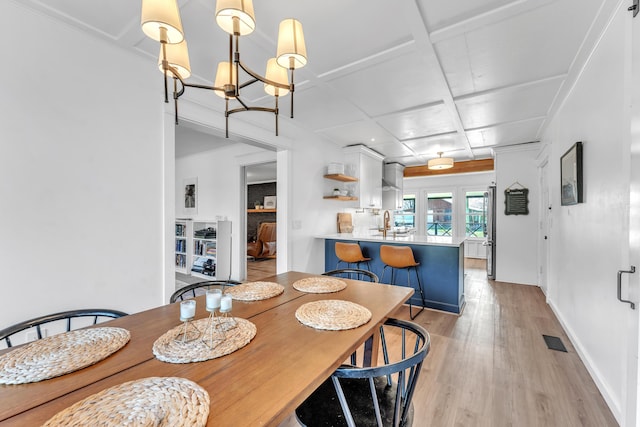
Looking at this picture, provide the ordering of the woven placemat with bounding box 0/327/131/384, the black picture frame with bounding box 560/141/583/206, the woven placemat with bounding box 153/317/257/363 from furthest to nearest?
the black picture frame with bounding box 560/141/583/206
the woven placemat with bounding box 153/317/257/363
the woven placemat with bounding box 0/327/131/384

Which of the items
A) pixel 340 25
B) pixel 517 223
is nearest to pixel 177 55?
pixel 340 25

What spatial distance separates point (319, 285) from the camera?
1873 mm

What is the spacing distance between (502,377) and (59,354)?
2.62 m

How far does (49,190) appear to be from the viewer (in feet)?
5.56

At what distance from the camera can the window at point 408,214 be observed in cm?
815

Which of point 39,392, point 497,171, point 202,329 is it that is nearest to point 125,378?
point 39,392

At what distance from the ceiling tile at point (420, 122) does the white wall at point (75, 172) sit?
2.68 m

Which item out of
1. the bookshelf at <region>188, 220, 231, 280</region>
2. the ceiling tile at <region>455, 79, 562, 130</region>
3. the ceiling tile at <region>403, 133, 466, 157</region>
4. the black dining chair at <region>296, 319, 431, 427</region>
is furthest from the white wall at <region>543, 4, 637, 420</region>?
the bookshelf at <region>188, 220, 231, 280</region>

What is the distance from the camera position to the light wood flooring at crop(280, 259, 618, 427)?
5.44ft

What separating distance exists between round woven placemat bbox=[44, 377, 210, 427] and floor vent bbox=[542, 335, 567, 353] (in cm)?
307

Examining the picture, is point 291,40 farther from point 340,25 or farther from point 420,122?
point 420,122

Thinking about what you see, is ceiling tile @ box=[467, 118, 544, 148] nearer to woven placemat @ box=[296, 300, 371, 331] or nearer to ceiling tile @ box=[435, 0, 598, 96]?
ceiling tile @ box=[435, 0, 598, 96]

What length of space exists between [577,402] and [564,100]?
277 cm

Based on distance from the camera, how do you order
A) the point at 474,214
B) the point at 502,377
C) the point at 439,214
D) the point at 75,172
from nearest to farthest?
the point at 75,172, the point at 502,377, the point at 474,214, the point at 439,214
